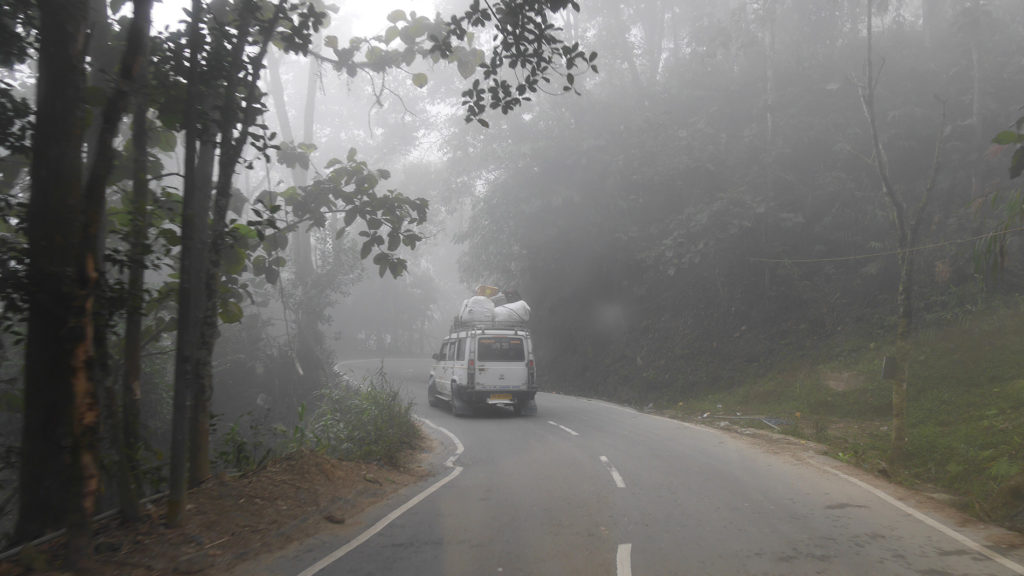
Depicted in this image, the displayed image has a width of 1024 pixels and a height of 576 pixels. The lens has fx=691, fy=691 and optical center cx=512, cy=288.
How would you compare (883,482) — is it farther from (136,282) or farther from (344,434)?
(136,282)

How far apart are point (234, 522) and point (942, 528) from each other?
296 inches

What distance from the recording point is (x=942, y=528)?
7.42 m

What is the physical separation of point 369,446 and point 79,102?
788cm

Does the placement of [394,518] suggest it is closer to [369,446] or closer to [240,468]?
[240,468]

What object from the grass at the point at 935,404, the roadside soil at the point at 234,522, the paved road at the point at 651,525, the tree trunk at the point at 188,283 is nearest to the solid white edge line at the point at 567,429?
the paved road at the point at 651,525

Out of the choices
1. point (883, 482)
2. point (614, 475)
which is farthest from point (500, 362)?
point (883, 482)

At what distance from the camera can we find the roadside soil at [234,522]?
5.90 metres

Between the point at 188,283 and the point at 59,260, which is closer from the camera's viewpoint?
the point at 59,260

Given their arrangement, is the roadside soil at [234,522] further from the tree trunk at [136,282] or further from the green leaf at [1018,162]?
the green leaf at [1018,162]

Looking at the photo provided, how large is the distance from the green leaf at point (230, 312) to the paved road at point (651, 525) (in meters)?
2.60

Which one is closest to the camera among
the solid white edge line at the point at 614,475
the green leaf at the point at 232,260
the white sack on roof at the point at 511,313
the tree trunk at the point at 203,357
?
the tree trunk at the point at 203,357

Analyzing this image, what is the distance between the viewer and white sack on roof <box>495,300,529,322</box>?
21219 mm

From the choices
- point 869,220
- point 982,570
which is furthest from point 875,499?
point 869,220

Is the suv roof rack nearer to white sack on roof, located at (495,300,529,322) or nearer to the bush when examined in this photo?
white sack on roof, located at (495,300,529,322)
